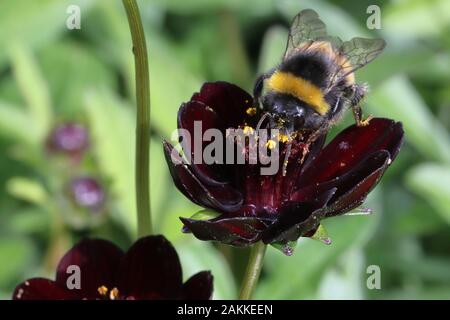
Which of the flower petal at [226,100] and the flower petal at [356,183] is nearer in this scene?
the flower petal at [356,183]

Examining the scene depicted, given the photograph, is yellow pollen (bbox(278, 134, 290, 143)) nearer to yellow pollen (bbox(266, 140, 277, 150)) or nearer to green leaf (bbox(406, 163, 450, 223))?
yellow pollen (bbox(266, 140, 277, 150))

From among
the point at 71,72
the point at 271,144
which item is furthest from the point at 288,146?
the point at 71,72

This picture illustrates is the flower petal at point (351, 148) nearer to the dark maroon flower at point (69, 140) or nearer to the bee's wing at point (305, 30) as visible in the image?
the bee's wing at point (305, 30)

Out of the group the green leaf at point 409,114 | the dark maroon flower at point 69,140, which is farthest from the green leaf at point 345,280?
the dark maroon flower at point 69,140

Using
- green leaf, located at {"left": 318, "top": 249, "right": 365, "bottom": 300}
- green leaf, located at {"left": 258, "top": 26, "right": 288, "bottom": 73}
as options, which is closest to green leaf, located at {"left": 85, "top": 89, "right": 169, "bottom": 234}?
green leaf, located at {"left": 258, "top": 26, "right": 288, "bottom": 73}

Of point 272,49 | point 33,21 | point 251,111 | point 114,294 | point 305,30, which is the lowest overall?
point 114,294

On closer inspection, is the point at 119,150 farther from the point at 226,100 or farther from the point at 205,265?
the point at 226,100

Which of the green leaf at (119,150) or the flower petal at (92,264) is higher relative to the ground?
the green leaf at (119,150)
